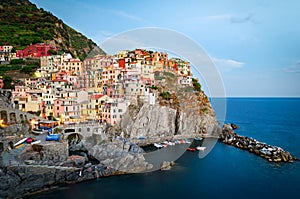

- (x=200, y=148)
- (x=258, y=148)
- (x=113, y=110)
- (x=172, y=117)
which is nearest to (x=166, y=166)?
(x=200, y=148)

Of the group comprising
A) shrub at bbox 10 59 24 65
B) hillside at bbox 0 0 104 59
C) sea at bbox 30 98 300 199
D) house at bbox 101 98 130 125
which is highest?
hillside at bbox 0 0 104 59

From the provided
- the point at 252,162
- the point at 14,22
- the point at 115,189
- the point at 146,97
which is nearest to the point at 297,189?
the point at 252,162

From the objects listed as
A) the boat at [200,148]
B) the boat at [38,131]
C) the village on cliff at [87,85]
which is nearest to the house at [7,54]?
the village on cliff at [87,85]

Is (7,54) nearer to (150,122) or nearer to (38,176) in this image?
(150,122)

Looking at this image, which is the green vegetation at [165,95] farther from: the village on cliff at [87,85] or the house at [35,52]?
the house at [35,52]

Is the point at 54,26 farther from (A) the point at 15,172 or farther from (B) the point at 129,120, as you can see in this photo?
(A) the point at 15,172

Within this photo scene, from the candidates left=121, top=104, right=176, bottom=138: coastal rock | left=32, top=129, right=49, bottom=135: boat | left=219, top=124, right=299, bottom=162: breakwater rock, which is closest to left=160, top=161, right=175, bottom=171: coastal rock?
left=121, top=104, right=176, bottom=138: coastal rock

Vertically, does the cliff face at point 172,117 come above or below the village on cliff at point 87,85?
below

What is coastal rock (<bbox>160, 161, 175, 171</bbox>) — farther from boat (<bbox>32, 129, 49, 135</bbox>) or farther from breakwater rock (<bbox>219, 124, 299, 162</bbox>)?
boat (<bbox>32, 129, 49, 135</bbox>)
